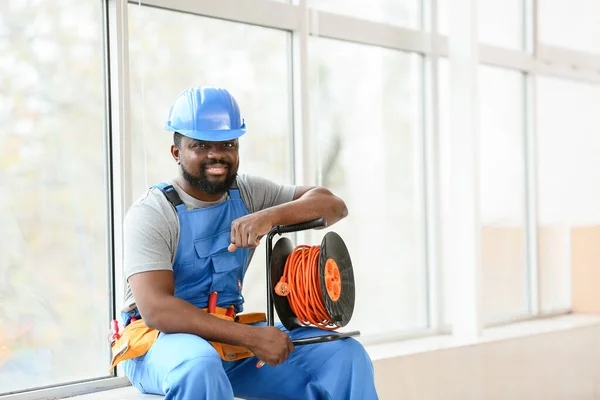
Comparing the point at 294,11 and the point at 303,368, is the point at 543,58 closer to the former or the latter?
the point at 294,11

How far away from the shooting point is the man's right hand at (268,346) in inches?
89.2

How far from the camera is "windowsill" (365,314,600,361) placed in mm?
3785

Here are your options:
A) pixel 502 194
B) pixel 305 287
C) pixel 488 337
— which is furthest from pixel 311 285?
pixel 502 194

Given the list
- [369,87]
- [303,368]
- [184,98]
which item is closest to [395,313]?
[369,87]

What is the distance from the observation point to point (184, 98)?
2486mm

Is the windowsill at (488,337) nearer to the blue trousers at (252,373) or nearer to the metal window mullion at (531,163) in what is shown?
the metal window mullion at (531,163)

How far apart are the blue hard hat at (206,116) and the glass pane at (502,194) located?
2578 mm

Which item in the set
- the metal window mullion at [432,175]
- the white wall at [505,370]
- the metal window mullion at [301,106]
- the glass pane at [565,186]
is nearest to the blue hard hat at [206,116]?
the metal window mullion at [301,106]

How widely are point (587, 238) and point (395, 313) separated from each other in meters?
1.83

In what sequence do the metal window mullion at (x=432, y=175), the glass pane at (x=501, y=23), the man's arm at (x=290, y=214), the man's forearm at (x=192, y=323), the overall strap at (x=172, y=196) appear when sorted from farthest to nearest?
the glass pane at (x=501, y=23) < the metal window mullion at (x=432, y=175) < the overall strap at (x=172, y=196) < the man's arm at (x=290, y=214) < the man's forearm at (x=192, y=323)

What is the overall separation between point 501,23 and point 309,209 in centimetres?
284

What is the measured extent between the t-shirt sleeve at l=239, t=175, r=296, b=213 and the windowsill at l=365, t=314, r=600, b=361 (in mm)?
1103

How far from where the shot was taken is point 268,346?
227 cm

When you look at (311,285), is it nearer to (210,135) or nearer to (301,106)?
(210,135)
